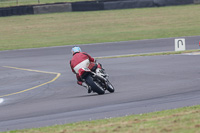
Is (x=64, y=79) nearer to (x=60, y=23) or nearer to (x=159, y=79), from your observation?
(x=159, y=79)

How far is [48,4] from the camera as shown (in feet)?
143

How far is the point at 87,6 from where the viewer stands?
4331 cm

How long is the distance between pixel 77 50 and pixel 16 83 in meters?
4.79

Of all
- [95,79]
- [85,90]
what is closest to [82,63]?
[95,79]

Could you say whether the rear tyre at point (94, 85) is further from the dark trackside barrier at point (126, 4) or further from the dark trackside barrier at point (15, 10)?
the dark trackside barrier at point (126, 4)

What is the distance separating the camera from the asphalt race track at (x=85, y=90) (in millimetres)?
10477

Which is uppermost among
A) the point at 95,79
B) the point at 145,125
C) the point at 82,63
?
the point at 82,63

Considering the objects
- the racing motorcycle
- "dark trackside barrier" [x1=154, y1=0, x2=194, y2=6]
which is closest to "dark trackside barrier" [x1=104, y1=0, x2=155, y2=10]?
"dark trackside barrier" [x1=154, y1=0, x2=194, y2=6]

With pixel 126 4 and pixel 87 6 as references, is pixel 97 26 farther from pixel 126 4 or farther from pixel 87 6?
pixel 126 4

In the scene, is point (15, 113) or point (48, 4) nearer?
point (15, 113)

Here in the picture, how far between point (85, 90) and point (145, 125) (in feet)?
23.3

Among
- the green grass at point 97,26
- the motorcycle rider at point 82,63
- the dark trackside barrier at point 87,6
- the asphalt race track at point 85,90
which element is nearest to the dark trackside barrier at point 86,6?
the dark trackside barrier at point 87,6

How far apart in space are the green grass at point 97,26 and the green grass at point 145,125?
25.8 metres

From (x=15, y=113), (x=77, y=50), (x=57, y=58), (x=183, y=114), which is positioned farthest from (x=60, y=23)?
(x=183, y=114)
